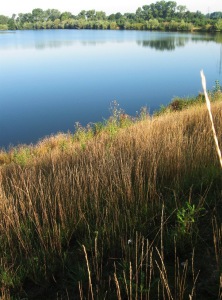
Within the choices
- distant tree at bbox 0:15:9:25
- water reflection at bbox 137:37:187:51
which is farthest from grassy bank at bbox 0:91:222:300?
distant tree at bbox 0:15:9:25

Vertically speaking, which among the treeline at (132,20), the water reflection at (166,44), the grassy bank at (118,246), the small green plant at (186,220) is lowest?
the grassy bank at (118,246)

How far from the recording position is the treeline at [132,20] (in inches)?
3187

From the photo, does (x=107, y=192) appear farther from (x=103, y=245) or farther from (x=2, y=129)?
(x=2, y=129)

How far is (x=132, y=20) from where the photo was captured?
4237 inches

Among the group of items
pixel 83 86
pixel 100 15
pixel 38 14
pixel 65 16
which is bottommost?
pixel 83 86

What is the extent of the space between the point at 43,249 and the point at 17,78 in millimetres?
26131

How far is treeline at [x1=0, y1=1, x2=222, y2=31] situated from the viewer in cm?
8094

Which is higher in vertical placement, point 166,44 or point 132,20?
point 132,20

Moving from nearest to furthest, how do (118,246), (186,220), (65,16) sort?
(186,220) → (118,246) → (65,16)

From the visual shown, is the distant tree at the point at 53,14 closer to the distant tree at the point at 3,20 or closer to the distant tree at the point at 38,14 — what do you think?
the distant tree at the point at 38,14

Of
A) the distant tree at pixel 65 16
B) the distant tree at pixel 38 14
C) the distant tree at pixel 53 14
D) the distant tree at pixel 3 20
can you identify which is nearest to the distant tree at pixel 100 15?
the distant tree at pixel 65 16

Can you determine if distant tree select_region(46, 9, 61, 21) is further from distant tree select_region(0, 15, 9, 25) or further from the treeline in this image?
distant tree select_region(0, 15, 9, 25)

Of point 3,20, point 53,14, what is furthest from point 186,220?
point 3,20

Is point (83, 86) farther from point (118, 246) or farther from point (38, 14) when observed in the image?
point (38, 14)
